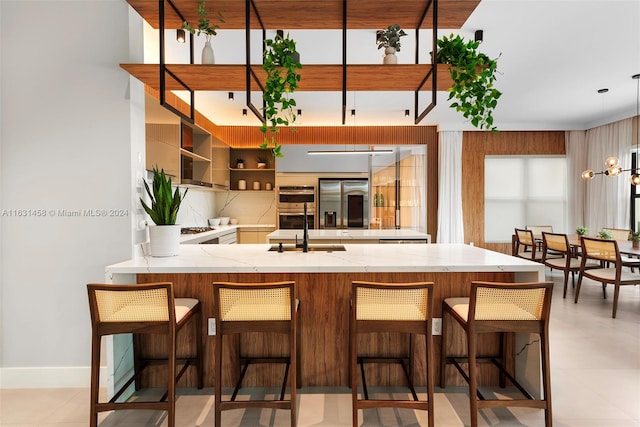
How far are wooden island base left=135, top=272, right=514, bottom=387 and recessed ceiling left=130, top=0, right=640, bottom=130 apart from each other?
1867 mm

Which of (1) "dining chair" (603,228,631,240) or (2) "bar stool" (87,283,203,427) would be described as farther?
(1) "dining chair" (603,228,631,240)

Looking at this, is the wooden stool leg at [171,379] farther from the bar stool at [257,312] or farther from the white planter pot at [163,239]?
the white planter pot at [163,239]

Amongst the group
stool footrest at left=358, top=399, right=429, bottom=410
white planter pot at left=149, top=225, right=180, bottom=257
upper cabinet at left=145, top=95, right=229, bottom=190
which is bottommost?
stool footrest at left=358, top=399, right=429, bottom=410

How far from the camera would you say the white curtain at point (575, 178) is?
6590 mm

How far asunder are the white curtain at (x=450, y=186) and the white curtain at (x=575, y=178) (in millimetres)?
2137

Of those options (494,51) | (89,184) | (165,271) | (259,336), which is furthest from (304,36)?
(259,336)

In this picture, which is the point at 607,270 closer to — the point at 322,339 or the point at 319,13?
the point at 322,339

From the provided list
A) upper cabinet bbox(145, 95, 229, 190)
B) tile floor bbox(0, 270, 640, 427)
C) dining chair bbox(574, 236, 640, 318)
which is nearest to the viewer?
tile floor bbox(0, 270, 640, 427)

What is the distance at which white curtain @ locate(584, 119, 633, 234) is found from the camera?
5.77m

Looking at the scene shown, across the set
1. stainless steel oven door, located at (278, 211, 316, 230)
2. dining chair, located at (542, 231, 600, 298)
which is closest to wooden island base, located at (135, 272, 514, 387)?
dining chair, located at (542, 231, 600, 298)

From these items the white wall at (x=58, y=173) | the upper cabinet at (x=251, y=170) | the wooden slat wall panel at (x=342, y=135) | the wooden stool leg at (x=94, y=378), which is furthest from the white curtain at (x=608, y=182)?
the wooden stool leg at (x=94, y=378)

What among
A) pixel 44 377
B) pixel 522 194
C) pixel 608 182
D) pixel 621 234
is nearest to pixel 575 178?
pixel 608 182

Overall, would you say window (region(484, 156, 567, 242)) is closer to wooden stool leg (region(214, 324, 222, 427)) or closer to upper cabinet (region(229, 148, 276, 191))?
upper cabinet (region(229, 148, 276, 191))

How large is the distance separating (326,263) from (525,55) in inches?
129
